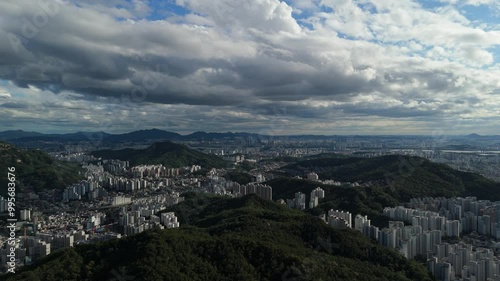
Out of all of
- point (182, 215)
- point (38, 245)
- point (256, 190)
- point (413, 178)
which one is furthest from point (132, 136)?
point (38, 245)

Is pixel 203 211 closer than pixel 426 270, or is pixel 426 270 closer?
pixel 426 270

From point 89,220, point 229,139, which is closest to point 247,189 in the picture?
point 89,220

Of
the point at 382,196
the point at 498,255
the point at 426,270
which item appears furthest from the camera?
the point at 382,196

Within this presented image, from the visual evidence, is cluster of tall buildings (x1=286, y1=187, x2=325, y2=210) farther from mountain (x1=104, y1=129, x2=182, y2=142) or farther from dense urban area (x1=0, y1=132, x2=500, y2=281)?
mountain (x1=104, y1=129, x2=182, y2=142)

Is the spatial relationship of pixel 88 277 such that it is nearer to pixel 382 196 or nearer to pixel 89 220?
pixel 89 220

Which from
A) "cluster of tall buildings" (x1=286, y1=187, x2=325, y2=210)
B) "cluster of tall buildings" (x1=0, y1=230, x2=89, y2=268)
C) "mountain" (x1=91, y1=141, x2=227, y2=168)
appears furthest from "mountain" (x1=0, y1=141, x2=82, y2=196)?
"cluster of tall buildings" (x1=286, y1=187, x2=325, y2=210)

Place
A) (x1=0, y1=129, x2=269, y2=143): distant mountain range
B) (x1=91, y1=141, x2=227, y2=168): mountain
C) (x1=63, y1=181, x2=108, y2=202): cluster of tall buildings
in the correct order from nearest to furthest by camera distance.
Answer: (x1=63, y1=181, x2=108, y2=202): cluster of tall buildings
(x1=91, y1=141, x2=227, y2=168): mountain
(x1=0, y1=129, x2=269, y2=143): distant mountain range
